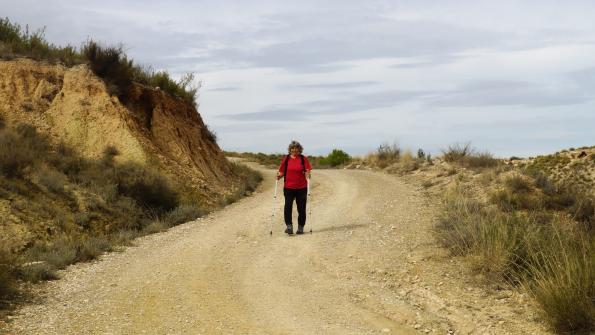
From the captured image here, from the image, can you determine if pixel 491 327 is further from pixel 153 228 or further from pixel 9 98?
pixel 9 98

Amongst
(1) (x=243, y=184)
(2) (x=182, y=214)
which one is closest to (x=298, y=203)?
(2) (x=182, y=214)

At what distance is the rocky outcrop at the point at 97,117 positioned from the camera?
19.1 metres

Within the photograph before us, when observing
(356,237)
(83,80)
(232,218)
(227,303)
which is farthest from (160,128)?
(227,303)

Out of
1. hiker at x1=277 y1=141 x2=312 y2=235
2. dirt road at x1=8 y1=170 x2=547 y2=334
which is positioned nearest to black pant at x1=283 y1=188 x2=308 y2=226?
hiker at x1=277 y1=141 x2=312 y2=235

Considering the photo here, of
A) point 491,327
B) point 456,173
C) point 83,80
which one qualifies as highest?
point 83,80

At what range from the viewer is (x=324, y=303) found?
8844mm

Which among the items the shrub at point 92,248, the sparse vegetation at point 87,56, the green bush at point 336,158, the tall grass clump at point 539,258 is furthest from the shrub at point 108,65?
the green bush at point 336,158

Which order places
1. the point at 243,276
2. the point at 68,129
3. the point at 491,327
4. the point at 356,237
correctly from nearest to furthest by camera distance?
the point at 491,327, the point at 243,276, the point at 356,237, the point at 68,129

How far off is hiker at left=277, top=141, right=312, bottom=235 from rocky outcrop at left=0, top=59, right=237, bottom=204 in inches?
245

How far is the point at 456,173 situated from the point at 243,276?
51.9 ft

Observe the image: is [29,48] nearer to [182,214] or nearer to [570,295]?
[182,214]

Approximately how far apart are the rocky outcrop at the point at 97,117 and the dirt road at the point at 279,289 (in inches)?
232

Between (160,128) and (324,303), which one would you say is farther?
(160,128)

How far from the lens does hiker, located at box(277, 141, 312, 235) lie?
45.0 feet
